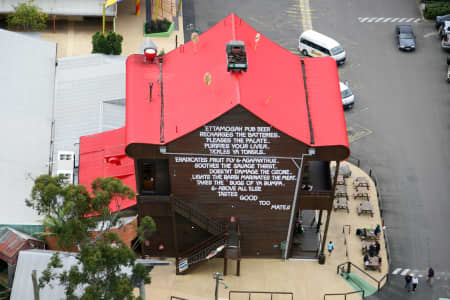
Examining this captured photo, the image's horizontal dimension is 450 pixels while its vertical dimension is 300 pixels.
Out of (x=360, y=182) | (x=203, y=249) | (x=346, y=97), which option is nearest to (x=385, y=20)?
(x=346, y=97)

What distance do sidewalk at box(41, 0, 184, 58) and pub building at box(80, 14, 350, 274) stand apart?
19583mm

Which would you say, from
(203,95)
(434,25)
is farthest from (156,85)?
(434,25)

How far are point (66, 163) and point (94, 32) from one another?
24427 mm

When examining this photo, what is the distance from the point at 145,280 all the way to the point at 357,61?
41.7 meters

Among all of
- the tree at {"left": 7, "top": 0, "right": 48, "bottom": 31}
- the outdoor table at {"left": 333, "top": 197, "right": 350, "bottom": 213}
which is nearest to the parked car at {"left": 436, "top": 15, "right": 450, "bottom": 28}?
the outdoor table at {"left": 333, "top": 197, "right": 350, "bottom": 213}

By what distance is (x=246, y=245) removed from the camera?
63.3 m

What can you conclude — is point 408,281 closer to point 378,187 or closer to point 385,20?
point 378,187

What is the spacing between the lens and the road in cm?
6694

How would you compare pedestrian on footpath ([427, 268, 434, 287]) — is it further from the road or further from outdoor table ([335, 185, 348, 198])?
outdoor table ([335, 185, 348, 198])

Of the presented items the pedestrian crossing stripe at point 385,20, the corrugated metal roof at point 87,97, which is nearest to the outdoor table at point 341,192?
the corrugated metal roof at point 87,97

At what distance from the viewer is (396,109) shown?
80.1m

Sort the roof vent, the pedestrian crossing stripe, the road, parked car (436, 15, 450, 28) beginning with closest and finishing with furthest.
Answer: the roof vent, the road, parked car (436, 15, 450, 28), the pedestrian crossing stripe

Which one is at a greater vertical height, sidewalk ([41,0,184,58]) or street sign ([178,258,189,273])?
sidewalk ([41,0,184,58])

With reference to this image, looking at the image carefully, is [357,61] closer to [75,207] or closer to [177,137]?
[177,137]
